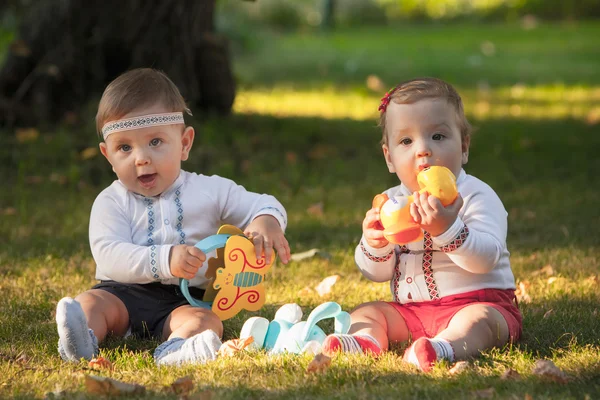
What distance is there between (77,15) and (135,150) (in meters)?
3.75

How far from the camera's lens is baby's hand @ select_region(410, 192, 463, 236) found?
9.45ft

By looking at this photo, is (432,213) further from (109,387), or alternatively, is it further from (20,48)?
(20,48)

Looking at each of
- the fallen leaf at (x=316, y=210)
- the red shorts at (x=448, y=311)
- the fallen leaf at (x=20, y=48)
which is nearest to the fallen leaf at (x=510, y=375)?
the red shorts at (x=448, y=311)

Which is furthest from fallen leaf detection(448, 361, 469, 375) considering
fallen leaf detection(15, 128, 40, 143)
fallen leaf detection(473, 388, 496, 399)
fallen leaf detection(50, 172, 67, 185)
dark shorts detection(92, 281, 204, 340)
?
fallen leaf detection(15, 128, 40, 143)

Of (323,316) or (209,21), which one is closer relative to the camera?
(323,316)

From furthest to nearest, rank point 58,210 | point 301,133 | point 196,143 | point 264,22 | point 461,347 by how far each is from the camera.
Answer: point 264,22
point 301,133
point 196,143
point 58,210
point 461,347

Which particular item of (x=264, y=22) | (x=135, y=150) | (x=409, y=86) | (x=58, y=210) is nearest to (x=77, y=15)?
(x=58, y=210)

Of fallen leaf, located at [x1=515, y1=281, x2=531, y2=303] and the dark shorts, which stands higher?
the dark shorts

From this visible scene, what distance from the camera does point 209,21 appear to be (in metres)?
7.05

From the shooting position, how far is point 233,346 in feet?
9.92

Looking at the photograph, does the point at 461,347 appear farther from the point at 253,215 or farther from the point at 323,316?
the point at 253,215

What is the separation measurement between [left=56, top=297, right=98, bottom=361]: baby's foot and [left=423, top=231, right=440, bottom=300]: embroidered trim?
1.21 m

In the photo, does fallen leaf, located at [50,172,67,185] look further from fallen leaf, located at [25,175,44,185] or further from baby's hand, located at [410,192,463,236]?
baby's hand, located at [410,192,463,236]

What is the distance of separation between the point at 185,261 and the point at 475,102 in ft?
22.6
